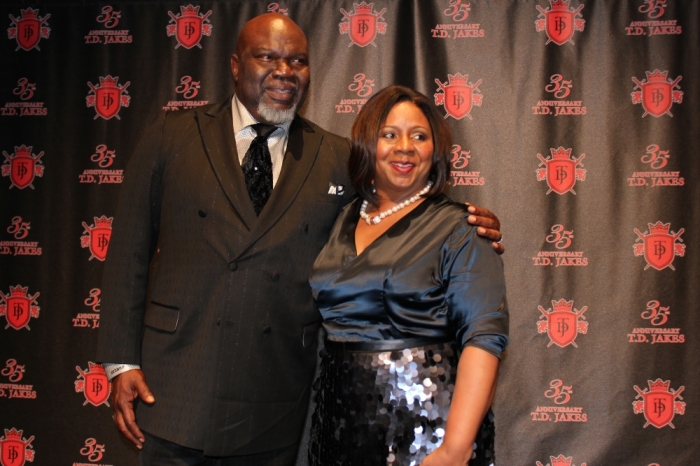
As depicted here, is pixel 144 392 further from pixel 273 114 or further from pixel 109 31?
pixel 109 31

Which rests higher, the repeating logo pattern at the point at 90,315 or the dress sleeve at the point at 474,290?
the dress sleeve at the point at 474,290

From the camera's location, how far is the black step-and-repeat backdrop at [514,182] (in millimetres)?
2953

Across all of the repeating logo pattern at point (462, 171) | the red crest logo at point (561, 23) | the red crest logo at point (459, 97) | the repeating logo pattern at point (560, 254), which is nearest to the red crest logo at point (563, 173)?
the repeating logo pattern at point (560, 254)

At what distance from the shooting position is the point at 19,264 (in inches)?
127

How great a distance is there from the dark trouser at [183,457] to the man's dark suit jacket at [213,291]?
46 mm

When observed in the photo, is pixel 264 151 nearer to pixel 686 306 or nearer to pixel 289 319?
pixel 289 319

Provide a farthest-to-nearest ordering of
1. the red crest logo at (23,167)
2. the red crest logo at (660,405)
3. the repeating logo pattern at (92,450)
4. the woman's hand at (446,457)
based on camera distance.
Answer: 1. the red crest logo at (23,167)
2. the repeating logo pattern at (92,450)
3. the red crest logo at (660,405)
4. the woman's hand at (446,457)

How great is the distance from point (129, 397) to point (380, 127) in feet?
3.58

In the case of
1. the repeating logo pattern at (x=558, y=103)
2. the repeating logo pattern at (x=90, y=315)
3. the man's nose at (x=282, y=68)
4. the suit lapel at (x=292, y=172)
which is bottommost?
the repeating logo pattern at (x=90, y=315)

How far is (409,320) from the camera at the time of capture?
1.74 meters

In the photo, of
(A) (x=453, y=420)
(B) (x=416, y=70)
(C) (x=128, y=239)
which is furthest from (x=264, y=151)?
(B) (x=416, y=70)

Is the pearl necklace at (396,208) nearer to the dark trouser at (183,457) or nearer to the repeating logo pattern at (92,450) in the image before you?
the dark trouser at (183,457)

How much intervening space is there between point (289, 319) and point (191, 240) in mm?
378

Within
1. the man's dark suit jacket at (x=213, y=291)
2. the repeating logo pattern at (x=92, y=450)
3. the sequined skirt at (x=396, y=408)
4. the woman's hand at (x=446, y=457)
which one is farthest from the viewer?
the repeating logo pattern at (x=92, y=450)
